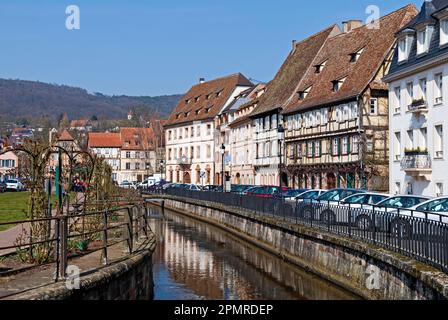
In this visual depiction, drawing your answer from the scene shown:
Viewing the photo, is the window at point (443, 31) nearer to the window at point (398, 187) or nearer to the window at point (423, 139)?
the window at point (423, 139)

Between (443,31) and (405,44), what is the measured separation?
5.69 meters

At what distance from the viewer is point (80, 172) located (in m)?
34.1

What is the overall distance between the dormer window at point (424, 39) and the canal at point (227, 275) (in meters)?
15.5

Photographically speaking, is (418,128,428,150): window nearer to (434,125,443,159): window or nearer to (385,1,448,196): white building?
(385,1,448,196): white building

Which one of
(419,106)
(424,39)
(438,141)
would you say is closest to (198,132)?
(419,106)

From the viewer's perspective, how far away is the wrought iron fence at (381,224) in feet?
50.1

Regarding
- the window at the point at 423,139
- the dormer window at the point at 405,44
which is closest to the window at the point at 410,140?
the window at the point at 423,139

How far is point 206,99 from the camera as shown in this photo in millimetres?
107125

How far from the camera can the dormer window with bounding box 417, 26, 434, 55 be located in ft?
131

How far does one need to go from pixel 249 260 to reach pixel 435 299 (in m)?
15.9

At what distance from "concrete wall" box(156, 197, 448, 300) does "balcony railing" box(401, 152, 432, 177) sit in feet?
35.8
